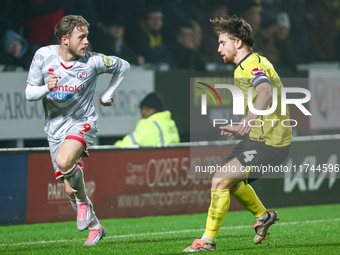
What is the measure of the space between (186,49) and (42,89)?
20.4 feet

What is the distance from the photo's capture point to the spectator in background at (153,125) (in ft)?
29.5

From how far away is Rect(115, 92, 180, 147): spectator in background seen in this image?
9.00 m

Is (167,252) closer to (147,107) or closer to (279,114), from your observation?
(279,114)

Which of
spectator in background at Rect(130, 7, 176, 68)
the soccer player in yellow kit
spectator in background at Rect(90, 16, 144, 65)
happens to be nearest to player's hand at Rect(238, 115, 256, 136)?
the soccer player in yellow kit

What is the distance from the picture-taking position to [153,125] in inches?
357

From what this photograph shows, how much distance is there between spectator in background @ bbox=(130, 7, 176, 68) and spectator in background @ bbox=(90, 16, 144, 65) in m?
0.32

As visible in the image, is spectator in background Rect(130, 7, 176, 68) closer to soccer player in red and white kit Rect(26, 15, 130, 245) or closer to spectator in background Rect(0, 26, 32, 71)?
spectator in background Rect(0, 26, 32, 71)

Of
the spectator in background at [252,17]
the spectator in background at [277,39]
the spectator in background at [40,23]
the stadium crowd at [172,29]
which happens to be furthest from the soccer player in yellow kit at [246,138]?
the spectator in background at [252,17]

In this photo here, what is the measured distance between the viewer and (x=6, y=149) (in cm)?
762

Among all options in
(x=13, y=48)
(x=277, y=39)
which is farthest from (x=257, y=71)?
(x=277, y=39)

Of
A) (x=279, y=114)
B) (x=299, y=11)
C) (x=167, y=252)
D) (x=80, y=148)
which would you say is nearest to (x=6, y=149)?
(x=80, y=148)

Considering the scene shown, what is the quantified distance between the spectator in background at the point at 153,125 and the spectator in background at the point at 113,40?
114cm

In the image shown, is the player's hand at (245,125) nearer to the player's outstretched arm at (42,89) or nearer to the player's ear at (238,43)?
the player's ear at (238,43)

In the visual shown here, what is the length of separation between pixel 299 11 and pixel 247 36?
9104 millimetres
